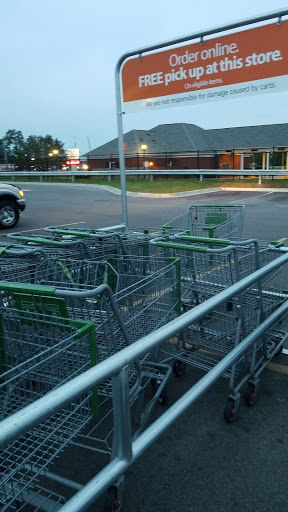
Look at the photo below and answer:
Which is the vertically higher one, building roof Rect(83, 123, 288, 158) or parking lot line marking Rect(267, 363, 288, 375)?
building roof Rect(83, 123, 288, 158)

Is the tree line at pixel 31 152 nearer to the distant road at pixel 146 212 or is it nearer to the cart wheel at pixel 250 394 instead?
the distant road at pixel 146 212

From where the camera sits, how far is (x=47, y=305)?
2.32 meters

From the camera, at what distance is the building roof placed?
41.4 metres

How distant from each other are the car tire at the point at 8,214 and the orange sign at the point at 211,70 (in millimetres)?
6243

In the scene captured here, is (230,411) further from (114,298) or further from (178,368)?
(114,298)

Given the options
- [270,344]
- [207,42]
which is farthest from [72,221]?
[270,344]

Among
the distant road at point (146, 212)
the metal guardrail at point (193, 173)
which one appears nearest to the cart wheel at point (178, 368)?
the distant road at point (146, 212)

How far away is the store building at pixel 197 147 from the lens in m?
41.5

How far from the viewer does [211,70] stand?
5.99 meters

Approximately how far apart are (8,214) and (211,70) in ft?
25.5

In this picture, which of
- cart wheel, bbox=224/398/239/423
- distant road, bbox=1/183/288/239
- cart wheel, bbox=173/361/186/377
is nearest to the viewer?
cart wheel, bbox=224/398/239/423

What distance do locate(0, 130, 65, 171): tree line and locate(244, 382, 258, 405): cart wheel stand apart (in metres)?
44.3

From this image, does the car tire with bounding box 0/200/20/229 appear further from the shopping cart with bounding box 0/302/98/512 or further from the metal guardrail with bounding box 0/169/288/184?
the metal guardrail with bounding box 0/169/288/184

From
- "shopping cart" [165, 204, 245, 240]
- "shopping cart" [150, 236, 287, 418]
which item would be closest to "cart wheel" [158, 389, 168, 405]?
"shopping cart" [150, 236, 287, 418]
